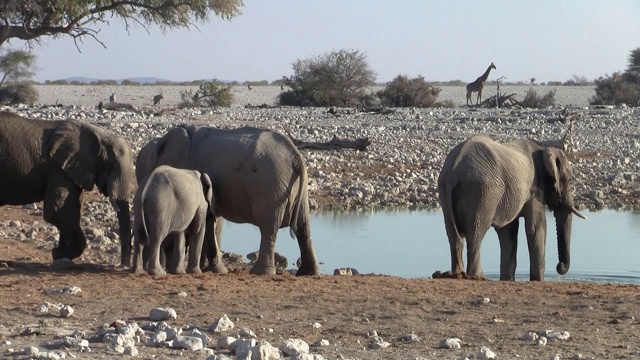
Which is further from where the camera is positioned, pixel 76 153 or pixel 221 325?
pixel 76 153

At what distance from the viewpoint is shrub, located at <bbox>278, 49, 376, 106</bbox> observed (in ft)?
145

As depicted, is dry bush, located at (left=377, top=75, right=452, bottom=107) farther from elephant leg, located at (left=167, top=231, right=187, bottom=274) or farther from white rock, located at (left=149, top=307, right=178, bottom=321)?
white rock, located at (left=149, top=307, right=178, bottom=321)

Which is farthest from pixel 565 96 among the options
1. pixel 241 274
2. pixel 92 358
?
pixel 92 358

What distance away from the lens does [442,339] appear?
7703 millimetres

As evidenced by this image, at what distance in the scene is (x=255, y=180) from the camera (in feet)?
37.3

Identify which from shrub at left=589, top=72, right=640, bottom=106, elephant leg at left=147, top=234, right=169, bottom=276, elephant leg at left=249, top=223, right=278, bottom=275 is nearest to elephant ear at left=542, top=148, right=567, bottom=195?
elephant leg at left=249, top=223, right=278, bottom=275

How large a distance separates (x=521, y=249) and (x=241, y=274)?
6200mm

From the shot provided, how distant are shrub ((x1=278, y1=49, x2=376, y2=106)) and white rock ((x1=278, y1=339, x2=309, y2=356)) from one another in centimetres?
3650

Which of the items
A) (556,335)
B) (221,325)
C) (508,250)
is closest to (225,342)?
(221,325)

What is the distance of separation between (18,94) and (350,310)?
38047 millimetres

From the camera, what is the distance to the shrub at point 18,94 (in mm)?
44594

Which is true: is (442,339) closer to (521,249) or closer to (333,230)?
(521,249)

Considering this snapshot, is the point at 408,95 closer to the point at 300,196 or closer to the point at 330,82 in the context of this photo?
the point at 330,82

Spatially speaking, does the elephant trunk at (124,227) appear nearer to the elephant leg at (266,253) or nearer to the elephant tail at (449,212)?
the elephant leg at (266,253)
